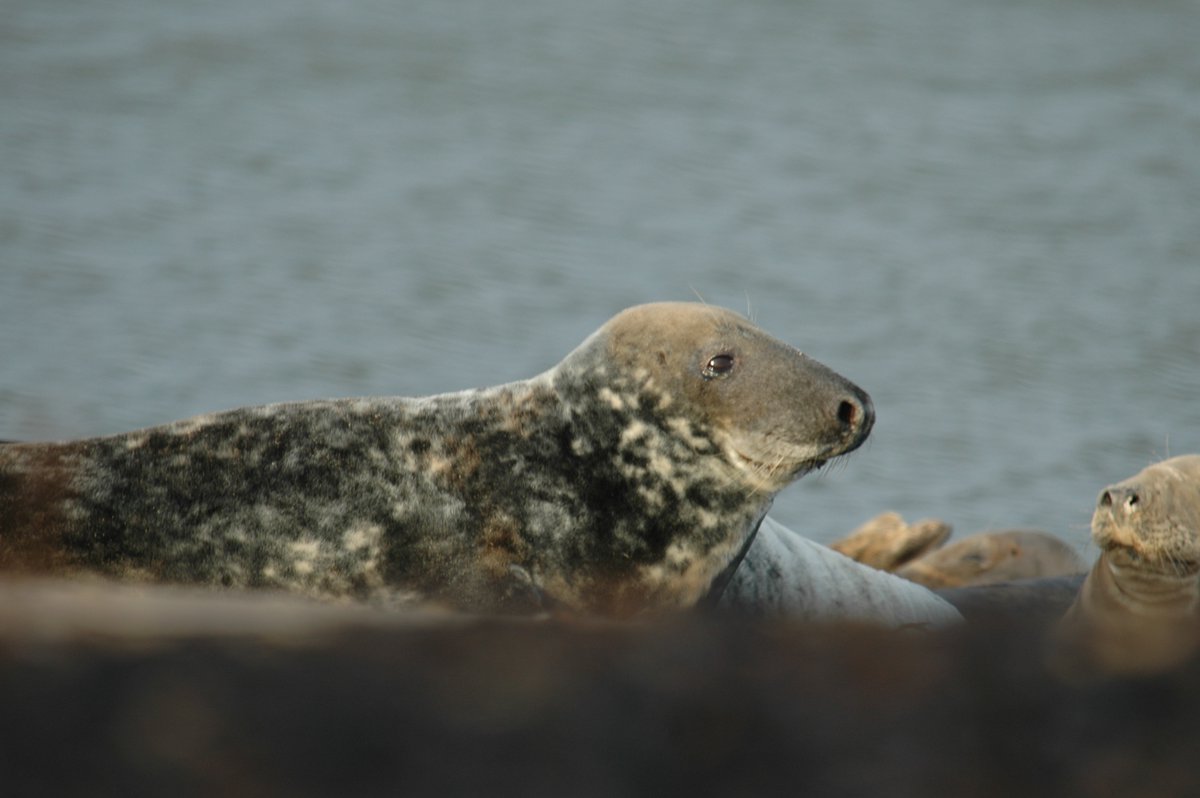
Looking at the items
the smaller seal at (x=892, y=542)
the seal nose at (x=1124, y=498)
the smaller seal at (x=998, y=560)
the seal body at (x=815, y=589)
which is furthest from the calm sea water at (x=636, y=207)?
the seal nose at (x=1124, y=498)

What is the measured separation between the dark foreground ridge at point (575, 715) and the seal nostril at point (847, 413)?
10.4 ft

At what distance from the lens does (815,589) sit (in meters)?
5.75

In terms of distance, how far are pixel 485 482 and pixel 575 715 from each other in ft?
10.2

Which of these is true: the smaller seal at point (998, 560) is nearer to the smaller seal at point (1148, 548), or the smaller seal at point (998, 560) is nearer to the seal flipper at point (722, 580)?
the smaller seal at point (1148, 548)

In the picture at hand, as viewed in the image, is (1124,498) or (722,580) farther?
(1124,498)

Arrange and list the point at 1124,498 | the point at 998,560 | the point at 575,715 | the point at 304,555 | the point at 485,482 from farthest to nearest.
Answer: the point at 998,560 → the point at 1124,498 → the point at 485,482 → the point at 304,555 → the point at 575,715

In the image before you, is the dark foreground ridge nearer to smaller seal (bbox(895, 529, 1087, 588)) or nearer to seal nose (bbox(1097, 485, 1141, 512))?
seal nose (bbox(1097, 485, 1141, 512))

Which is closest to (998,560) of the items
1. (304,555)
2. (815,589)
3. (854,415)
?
(815,589)

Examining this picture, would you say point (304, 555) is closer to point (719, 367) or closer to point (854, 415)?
point (719, 367)

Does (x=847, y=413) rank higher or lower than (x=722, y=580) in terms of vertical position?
higher

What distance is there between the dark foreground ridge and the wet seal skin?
2855mm

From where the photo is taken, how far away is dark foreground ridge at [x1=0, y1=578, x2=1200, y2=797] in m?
1.49

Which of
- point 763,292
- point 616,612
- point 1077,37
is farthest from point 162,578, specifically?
point 1077,37

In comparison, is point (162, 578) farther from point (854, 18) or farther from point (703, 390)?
point (854, 18)
